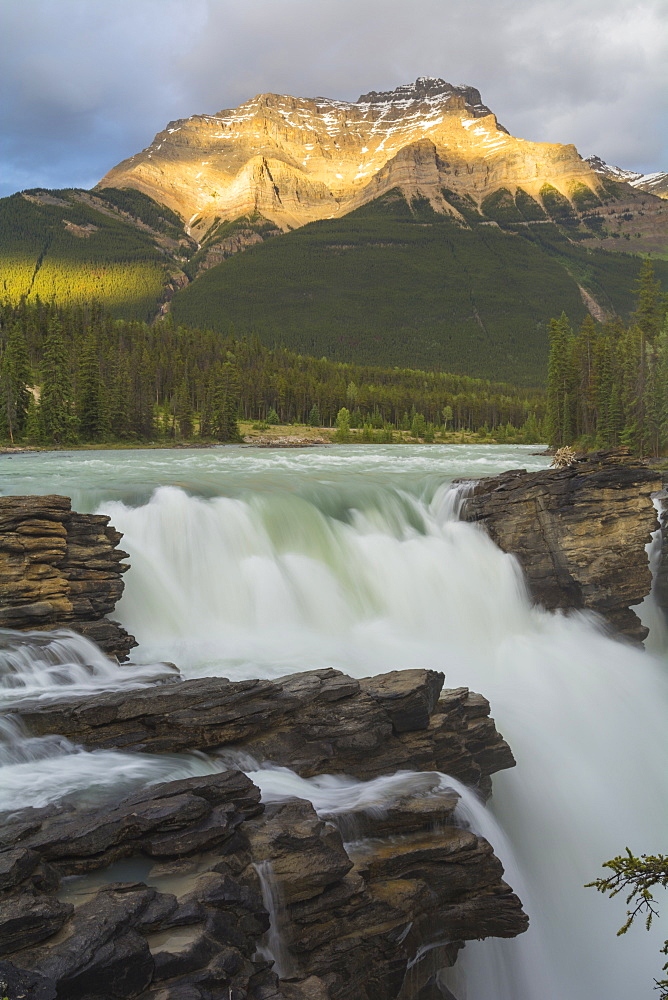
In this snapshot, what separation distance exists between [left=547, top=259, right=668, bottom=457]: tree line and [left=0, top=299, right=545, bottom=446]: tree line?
1325 inches

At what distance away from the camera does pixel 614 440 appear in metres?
66.8

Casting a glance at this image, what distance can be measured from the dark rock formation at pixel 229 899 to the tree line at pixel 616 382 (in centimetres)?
5364

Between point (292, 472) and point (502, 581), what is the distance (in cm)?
1735

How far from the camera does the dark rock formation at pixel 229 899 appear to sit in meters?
5.88

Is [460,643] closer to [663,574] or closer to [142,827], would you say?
[663,574]

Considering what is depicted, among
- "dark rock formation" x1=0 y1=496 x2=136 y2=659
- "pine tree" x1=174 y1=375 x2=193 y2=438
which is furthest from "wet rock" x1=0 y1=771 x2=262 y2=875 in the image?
"pine tree" x1=174 y1=375 x2=193 y2=438

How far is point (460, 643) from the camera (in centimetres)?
1938

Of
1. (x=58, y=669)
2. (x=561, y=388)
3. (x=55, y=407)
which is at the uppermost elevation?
(x=561, y=388)

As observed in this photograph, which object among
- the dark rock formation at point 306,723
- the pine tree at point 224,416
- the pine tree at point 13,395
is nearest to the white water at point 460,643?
the dark rock formation at point 306,723

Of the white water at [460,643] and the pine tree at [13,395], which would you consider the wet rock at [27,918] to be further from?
the pine tree at [13,395]

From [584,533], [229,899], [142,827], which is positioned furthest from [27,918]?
[584,533]

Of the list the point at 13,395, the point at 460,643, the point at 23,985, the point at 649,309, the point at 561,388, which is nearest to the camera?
the point at 23,985

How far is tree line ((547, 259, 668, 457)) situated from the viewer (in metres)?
57.8

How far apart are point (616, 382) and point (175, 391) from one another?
6485cm
